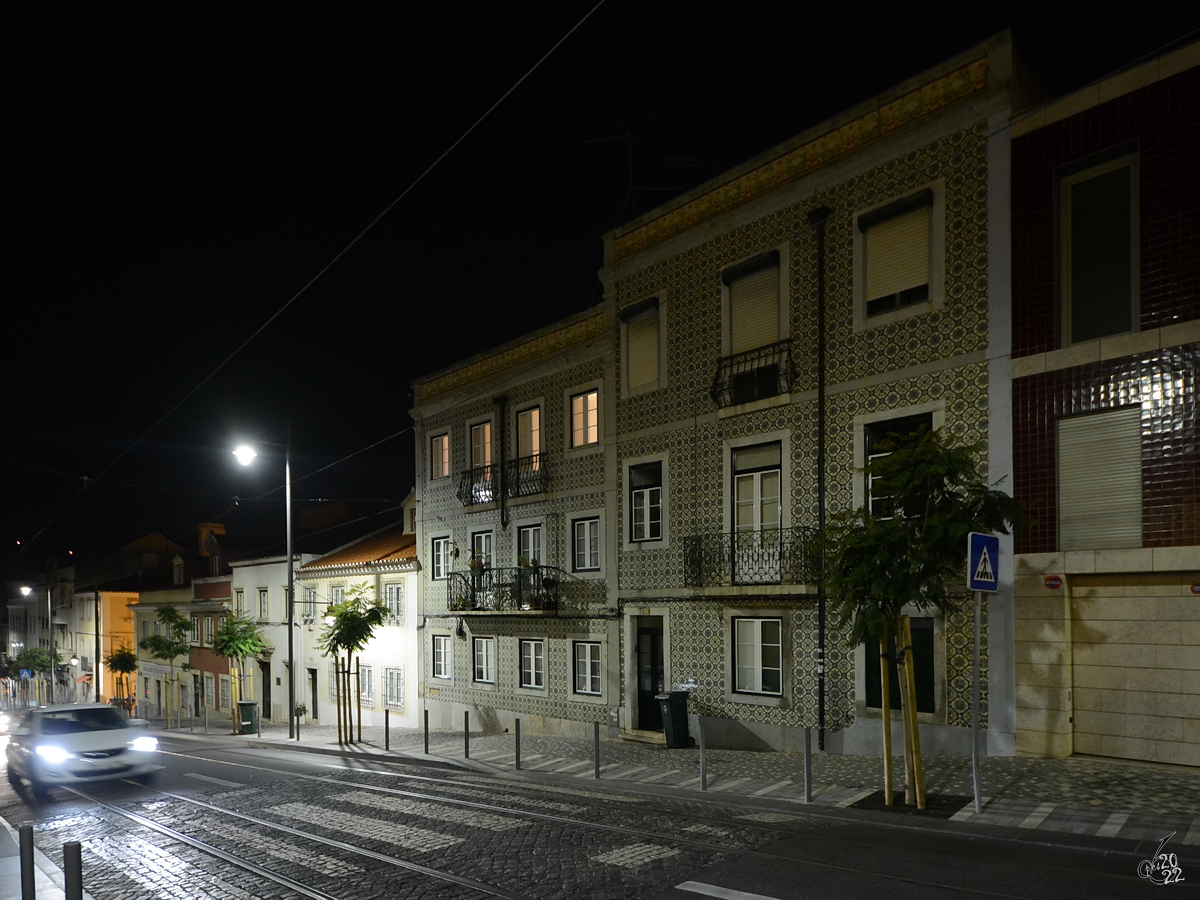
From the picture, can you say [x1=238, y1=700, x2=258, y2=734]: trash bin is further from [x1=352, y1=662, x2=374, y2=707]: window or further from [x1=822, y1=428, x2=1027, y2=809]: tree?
[x1=822, y1=428, x2=1027, y2=809]: tree

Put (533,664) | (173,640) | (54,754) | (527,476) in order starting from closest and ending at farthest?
(54,754)
(533,664)
(527,476)
(173,640)

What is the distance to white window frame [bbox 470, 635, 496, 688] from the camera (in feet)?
79.8

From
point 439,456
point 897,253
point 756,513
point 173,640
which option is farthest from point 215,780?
point 173,640

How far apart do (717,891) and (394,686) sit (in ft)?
72.5

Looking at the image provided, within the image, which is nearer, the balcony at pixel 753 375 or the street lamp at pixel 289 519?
the balcony at pixel 753 375

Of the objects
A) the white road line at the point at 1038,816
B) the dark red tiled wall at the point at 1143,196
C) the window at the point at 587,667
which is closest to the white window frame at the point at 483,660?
the window at the point at 587,667

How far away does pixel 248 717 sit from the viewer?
92.4 ft

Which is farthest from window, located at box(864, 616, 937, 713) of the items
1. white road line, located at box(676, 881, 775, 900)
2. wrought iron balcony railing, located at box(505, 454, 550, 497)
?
wrought iron balcony railing, located at box(505, 454, 550, 497)

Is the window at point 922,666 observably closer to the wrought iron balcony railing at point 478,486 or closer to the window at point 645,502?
the window at point 645,502

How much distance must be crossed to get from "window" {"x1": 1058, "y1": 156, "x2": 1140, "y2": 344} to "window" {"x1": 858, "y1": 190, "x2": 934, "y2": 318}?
2118mm

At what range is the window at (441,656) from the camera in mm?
26109

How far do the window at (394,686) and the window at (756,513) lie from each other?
556 inches

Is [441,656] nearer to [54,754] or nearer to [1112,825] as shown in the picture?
[54,754]

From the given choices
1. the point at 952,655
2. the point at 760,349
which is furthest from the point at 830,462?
the point at 952,655
